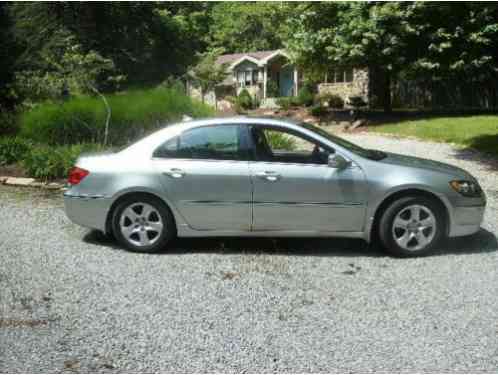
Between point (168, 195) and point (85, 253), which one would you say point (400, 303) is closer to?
point (168, 195)

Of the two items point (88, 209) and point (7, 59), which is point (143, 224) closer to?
point (88, 209)

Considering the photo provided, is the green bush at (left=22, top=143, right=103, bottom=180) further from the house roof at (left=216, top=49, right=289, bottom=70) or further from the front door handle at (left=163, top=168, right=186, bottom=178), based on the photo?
the house roof at (left=216, top=49, right=289, bottom=70)

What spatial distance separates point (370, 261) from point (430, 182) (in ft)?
3.55

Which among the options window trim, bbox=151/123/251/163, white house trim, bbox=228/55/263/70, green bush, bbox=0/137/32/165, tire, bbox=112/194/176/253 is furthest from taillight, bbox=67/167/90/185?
white house trim, bbox=228/55/263/70

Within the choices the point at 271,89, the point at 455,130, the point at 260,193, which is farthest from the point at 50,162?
the point at 271,89

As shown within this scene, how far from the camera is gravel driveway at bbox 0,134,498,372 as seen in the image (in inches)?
154

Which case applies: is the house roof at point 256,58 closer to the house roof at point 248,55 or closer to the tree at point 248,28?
the house roof at point 248,55

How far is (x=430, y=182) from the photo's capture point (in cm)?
625

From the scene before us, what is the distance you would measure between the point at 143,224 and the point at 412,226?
117 inches

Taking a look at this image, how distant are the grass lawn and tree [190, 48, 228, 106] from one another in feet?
67.5

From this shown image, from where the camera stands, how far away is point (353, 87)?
39000 mm

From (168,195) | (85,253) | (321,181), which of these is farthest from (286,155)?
(85,253)

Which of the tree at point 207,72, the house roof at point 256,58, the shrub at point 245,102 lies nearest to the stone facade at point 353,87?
the shrub at point 245,102

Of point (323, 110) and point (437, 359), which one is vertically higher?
point (323, 110)
